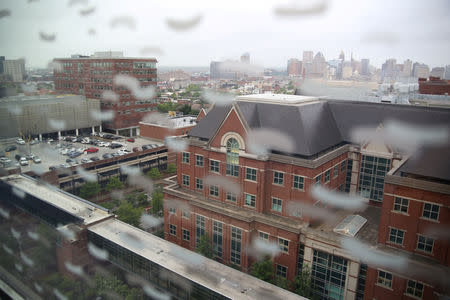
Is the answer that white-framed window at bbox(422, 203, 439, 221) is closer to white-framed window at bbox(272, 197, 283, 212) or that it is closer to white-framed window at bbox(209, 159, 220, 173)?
white-framed window at bbox(272, 197, 283, 212)

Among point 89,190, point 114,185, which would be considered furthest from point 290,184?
point 89,190

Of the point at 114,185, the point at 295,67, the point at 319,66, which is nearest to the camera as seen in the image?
the point at 114,185

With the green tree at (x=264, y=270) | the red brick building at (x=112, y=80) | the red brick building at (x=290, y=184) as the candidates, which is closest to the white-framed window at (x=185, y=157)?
the red brick building at (x=290, y=184)

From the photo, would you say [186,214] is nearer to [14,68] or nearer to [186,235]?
[186,235]

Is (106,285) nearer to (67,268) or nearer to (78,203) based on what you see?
(67,268)

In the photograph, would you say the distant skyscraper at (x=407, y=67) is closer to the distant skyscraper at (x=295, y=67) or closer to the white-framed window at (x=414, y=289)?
the distant skyscraper at (x=295, y=67)

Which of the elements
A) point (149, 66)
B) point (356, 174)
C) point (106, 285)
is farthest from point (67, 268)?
point (149, 66)

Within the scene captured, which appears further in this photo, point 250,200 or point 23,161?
point 23,161
